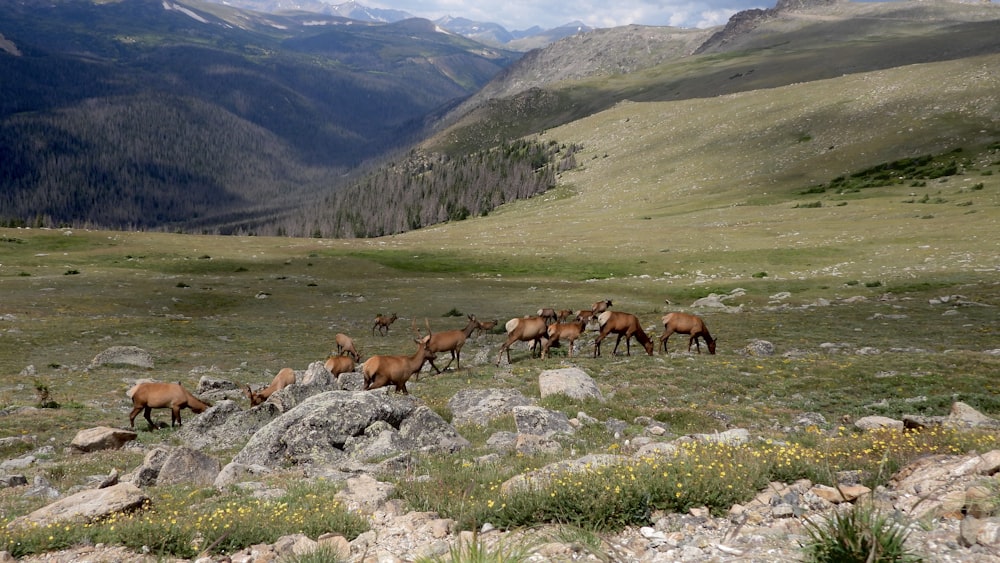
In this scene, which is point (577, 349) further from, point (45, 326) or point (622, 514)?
point (45, 326)

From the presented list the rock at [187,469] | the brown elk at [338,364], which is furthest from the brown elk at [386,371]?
the rock at [187,469]

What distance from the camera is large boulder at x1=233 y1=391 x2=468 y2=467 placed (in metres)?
14.1

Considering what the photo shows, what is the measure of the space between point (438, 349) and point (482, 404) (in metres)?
8.24

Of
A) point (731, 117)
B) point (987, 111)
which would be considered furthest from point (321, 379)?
point (731, 117)

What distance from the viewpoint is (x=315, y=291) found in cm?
5538

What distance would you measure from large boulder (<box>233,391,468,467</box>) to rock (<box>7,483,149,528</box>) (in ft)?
14.1

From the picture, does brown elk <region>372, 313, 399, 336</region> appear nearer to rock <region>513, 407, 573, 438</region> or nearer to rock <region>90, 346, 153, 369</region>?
rock <region>90, 346, 153, 369</region>

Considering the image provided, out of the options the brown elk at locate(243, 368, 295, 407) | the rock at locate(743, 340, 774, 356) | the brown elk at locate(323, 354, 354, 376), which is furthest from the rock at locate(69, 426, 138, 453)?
the rock at locate(743, 340, 774, 356)

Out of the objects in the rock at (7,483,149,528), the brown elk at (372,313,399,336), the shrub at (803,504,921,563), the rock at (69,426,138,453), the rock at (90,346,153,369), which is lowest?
the brown elk at (372,313,399,336)

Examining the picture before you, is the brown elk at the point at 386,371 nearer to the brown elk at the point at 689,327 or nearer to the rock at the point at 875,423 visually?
the brown elk at the point at 689,327

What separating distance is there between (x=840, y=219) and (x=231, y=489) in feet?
278

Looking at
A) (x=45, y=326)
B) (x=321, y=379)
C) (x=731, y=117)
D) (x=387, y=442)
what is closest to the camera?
(x=387, y=442)

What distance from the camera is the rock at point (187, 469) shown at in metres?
12.5

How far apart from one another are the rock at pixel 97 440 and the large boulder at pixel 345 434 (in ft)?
17.1
